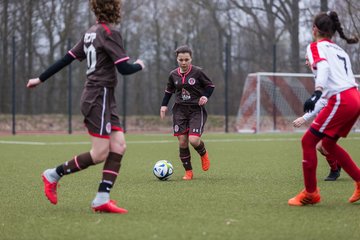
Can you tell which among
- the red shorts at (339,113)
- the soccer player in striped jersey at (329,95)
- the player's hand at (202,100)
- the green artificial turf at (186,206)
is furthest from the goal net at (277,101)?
the red shorts at (339,113)

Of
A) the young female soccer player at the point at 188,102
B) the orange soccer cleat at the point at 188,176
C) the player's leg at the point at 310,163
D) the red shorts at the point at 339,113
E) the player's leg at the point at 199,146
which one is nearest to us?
the red shorts at the point at 339,113

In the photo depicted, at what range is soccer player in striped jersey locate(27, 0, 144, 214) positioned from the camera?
18.2ft

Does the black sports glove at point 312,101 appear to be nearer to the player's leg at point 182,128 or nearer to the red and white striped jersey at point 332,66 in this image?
the red and white striped jersey at point 332,66

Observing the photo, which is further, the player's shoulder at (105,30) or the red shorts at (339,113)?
the red shorts at (339,113)

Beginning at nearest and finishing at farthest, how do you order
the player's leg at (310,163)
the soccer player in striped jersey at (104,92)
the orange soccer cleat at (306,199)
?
the soccer player in striped jersey at (104,92), the player's leg at (310,163), the orange soccer cleat at (306,199)

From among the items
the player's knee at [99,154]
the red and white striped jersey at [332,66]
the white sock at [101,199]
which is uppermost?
the red and white striped jersey at [332,66]

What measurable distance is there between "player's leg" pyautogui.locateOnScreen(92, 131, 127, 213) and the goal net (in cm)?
1737

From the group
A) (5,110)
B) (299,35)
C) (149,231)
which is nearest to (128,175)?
(149,231)

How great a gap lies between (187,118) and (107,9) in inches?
135

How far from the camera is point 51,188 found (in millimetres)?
5863

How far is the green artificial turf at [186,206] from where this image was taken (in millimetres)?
4816

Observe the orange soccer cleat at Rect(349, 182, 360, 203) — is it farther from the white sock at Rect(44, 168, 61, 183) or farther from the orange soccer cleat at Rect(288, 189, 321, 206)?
the white sock at Rect(44, 168, 61, 183)

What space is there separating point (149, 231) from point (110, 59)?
1.55m

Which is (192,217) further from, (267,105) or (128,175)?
(267,105)
